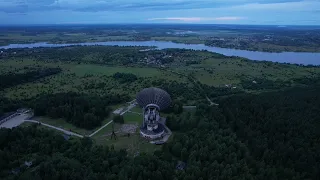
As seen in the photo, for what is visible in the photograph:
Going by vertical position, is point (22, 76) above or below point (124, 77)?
above

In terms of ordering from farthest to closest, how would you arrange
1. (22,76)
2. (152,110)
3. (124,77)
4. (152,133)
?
1. (124,77)
2. (22,76)
3. (152,110)
4. (152,133)

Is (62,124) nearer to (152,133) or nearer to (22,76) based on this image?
(152,133)

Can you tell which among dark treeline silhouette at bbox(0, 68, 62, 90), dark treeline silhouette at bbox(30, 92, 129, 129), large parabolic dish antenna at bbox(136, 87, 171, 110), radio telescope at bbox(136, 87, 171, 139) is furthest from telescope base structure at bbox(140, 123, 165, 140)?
dark treeline silhouette at bbox(0, 68, 62, 90)

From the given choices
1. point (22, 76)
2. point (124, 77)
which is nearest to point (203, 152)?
point (124, 77)

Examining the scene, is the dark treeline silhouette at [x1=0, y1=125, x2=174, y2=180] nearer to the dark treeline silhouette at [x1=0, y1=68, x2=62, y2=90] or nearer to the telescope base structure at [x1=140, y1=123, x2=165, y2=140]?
the telescope base structure at [x1=140, y1=123, x2=165, y2=140]

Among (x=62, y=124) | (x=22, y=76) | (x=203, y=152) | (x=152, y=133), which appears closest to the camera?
(x=203, y=152)

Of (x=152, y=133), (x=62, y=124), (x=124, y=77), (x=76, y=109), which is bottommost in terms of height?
(x=62, y=124)

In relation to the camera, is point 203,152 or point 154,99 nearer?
point 203,152
